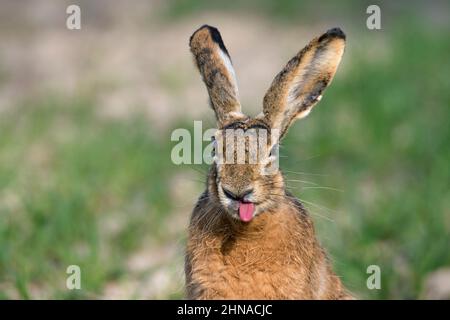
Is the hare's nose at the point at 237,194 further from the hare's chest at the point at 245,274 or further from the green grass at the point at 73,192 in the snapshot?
the green grass at the point at 73,192

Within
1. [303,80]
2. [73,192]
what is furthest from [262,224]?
[73,192]

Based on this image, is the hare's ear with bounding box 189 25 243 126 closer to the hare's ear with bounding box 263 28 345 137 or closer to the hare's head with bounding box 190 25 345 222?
the hare's head with bounding box 190 25 345 222

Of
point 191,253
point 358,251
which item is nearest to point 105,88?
point 358,251

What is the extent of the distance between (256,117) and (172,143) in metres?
3.30

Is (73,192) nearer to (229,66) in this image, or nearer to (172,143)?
(172,143)

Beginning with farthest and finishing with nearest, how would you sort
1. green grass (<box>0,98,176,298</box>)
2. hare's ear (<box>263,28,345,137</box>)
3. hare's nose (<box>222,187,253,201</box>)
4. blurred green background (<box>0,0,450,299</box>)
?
blurred green background (<box>0,0,450,299</box>)
green grass (<box>0,98,176,298</box>)
hare's ear (<box>263,28,345,137</box>)
hare's nose (<box>222,187,253,201</box>)

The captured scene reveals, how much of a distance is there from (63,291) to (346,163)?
2.80 meters

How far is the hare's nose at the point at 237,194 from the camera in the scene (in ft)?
13.0

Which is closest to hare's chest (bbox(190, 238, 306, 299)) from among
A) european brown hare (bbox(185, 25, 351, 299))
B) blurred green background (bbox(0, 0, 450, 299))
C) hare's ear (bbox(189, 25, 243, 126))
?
european brown hare (bbox(185, 25, 351, 299))

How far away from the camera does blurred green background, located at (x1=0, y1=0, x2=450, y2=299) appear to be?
19.0ft

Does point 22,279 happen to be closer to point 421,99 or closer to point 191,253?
point 191,253

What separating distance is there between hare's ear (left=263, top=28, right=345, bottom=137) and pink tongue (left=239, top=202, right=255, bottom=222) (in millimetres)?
424

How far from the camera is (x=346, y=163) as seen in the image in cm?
736

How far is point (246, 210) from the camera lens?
4039 millimetres
